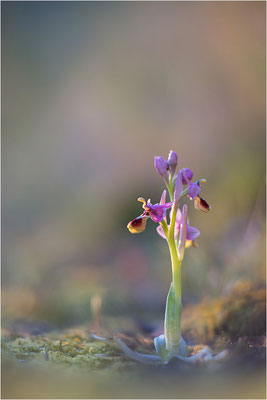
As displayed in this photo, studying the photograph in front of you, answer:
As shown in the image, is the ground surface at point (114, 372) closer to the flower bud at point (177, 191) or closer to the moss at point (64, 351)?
the moss at point (64, 351)

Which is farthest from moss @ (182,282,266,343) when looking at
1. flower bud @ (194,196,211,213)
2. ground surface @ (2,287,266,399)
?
flower bud @ (194,196,211,213)

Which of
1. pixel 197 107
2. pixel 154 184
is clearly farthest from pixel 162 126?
pixel 154 184

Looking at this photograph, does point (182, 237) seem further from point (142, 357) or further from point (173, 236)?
point (142, 357)

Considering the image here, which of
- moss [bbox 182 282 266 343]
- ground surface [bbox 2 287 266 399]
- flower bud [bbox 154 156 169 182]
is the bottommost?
ground surface [bbox 2 287 266 399]

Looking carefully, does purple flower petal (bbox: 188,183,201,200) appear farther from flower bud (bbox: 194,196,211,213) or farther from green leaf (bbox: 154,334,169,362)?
green leaf (bbox: 154,334,169,362)

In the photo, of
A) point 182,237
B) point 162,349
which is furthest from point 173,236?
point 162,349

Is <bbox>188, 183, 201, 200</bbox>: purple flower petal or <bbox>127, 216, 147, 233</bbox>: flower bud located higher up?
<bbox>188, 183, 201, 200</bbox>: purple flower petal

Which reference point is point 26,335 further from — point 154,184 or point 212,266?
point 154,184

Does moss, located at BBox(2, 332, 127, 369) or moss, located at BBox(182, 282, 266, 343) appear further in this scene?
moss, located at BBox(182, 282, 266, 343)
